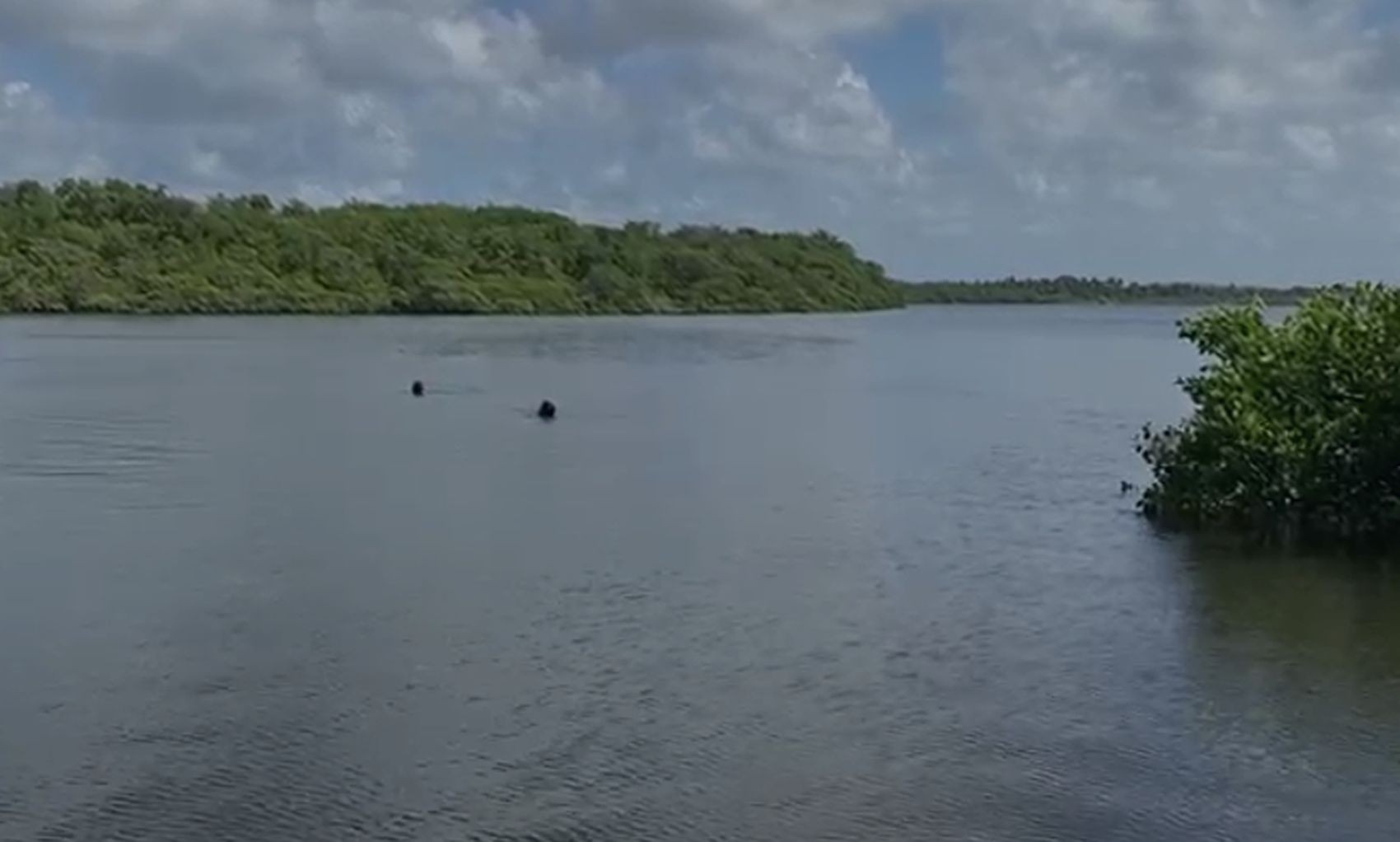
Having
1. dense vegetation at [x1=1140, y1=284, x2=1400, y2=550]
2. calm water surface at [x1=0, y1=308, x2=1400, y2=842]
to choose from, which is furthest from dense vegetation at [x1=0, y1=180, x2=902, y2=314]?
dense vegetation at [x1=1140, y1=284, x2=1400, y2=550]

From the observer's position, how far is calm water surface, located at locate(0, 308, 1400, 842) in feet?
43.2

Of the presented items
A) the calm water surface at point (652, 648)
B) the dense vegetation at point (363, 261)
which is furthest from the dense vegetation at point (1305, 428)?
the dense vegetation at point (363, 261)

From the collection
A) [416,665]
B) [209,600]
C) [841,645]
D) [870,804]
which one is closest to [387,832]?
[870,804]

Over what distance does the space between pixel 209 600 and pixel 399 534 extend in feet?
16.5

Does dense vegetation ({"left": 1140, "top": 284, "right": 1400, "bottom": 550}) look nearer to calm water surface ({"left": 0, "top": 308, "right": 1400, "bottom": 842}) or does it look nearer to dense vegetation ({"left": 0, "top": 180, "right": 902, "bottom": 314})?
calm water surface ({"left": 0, "top": 308, "right": 1400, "bottom": 842})

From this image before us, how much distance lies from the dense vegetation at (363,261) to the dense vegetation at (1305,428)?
304 feet

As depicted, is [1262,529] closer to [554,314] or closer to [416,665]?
[416,665]

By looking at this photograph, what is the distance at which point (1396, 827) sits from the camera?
→ 41.2 feet

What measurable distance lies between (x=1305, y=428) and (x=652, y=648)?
10716 mm

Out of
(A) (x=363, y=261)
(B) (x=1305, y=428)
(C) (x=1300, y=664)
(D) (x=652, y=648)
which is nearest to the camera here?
(C) (x=1300, y=664)

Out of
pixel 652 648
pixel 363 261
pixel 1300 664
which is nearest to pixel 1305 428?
pixel 1300 664

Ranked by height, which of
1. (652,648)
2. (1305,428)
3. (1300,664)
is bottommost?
(652,648)

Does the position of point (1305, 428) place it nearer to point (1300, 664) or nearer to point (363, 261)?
point (1300, 664)

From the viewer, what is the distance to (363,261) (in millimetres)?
123688
